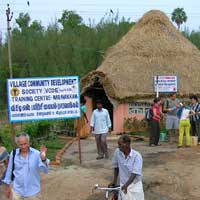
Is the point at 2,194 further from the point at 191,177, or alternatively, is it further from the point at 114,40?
the point at 114,40

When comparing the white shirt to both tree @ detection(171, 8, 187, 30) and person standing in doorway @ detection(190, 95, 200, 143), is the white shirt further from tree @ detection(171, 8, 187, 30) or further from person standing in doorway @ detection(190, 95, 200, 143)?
tree @ detection(171, 8, 187, 30)

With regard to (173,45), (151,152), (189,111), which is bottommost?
(151,152)

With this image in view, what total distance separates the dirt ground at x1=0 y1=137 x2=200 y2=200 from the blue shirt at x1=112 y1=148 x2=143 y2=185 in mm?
3085

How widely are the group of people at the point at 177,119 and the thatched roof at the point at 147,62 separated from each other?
3.70 m

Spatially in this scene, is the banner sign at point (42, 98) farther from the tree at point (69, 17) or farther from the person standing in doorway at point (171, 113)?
the tree at point (69, 17)

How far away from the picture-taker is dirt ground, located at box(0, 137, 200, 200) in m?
10.1

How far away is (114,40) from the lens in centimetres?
3856

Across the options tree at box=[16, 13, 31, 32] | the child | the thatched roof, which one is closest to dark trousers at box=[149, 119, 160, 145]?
the child

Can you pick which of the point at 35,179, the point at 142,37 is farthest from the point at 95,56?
the point at 35,179

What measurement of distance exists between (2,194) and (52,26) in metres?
35.5

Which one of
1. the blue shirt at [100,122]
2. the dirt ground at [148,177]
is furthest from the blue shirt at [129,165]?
the blue shirt at [100,122]

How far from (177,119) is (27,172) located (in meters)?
11.6

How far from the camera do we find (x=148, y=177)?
1130 cm

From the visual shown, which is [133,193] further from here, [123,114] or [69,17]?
[69,17]
